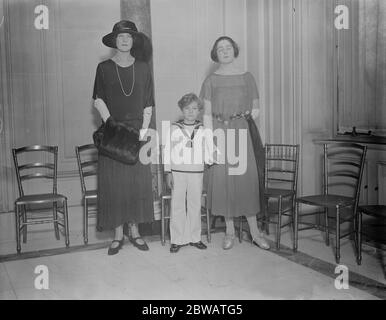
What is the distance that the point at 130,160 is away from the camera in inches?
136

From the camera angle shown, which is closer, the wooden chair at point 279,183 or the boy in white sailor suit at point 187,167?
the boy in white sailor suit at point 187,167

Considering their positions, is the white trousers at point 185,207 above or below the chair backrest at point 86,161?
below

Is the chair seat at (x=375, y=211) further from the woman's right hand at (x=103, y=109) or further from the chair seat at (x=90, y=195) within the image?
the chair seat at (x=90, y=195)

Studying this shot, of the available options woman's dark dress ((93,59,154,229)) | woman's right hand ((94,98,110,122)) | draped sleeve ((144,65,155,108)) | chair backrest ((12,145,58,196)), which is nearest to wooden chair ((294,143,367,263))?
woman's dark dress ((93,59,154,229))

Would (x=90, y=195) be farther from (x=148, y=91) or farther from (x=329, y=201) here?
(x=329, y=201)

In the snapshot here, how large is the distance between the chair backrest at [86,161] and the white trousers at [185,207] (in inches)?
33.8

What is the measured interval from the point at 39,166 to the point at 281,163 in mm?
2142

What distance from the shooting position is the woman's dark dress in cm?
340

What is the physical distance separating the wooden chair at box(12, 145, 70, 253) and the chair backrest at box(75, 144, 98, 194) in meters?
0.20

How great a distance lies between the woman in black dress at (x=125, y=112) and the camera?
339 centimetres

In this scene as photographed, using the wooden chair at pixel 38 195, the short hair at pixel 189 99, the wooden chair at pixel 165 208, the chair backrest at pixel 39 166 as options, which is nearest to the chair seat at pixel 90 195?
the wooden chair at pixel 38 195

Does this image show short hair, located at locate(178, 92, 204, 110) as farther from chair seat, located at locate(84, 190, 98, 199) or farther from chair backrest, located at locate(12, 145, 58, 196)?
chair backrest, located at locate(12, 145, 58, 196)
